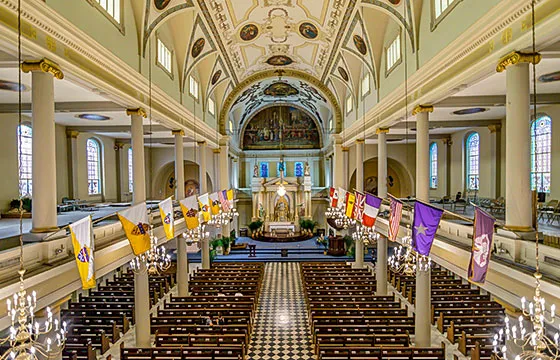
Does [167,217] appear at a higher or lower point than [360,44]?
lower

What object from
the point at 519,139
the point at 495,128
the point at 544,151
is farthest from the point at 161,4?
the point at 495,128

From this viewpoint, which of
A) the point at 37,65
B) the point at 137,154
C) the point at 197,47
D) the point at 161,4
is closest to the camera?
the point at 37,65

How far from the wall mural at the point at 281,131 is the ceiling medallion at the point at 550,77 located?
29.3m

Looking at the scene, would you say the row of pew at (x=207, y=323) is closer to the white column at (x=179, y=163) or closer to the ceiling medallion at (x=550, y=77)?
the white column at (x=179, y=163)

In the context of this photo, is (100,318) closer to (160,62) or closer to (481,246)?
(160,62)

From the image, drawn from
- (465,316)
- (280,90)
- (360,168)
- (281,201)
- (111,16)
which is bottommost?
(465,316)

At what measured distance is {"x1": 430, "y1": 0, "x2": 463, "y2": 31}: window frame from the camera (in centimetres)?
1002

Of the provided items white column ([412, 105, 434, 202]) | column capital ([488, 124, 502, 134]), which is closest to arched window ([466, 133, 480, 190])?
column capital ([488, 124, 502, 134])

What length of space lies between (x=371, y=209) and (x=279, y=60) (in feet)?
51.7

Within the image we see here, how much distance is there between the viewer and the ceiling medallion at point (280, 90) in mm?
32062

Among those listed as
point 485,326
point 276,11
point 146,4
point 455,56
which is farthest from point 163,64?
point 485,326

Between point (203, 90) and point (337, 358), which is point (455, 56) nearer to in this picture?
point (337, 358)

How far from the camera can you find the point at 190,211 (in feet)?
50.9

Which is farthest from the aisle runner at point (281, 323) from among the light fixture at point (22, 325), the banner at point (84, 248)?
the light fixture at point (22, 325)
